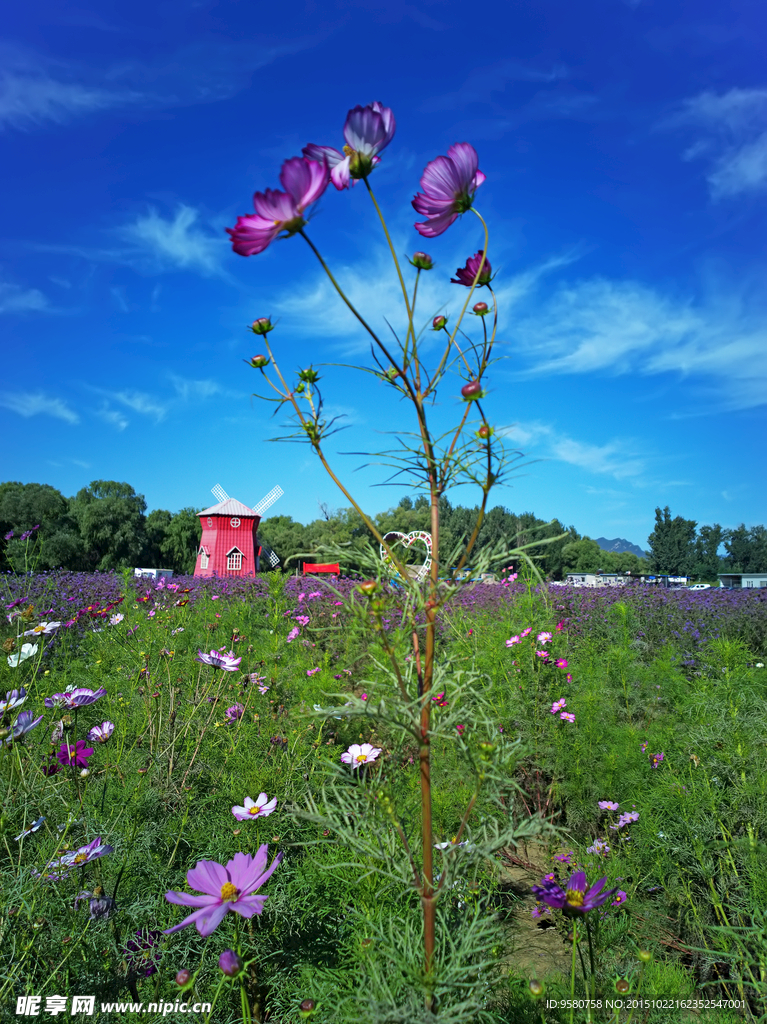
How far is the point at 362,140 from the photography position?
82 centimetres

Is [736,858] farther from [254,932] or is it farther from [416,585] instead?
[416,585]

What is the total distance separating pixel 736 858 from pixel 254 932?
162 cm

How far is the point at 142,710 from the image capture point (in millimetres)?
2941

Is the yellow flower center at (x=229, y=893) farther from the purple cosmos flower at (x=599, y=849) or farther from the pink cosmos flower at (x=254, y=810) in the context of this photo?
the purple cosmos flower at (x=599, y=849)

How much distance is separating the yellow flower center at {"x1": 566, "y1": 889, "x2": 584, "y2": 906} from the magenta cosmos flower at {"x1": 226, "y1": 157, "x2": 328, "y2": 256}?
1258mm

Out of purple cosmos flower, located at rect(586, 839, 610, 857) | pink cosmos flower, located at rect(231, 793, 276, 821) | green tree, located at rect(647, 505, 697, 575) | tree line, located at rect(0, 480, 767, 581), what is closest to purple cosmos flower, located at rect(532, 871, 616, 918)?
pink cosmos flower, located at rect(231, 793, 276, 821)

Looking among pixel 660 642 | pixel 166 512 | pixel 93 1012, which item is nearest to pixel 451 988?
pixel 93 1012

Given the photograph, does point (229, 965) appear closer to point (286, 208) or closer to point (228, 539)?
point (286, 208)

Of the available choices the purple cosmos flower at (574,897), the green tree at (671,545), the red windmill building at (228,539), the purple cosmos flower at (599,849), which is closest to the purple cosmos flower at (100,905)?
the purple cosmos flower at (574,897)

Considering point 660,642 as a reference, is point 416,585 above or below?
above

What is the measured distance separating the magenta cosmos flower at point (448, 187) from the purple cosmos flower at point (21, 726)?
147 centimetres

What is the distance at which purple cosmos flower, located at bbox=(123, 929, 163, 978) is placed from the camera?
56.2 inches

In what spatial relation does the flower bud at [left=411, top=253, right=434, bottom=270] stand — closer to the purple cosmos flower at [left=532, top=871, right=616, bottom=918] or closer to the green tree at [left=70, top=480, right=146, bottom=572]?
the purple cosmos flower at [left=532, top=871, right=616, bottom=918]

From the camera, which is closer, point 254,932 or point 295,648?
point 254,932
